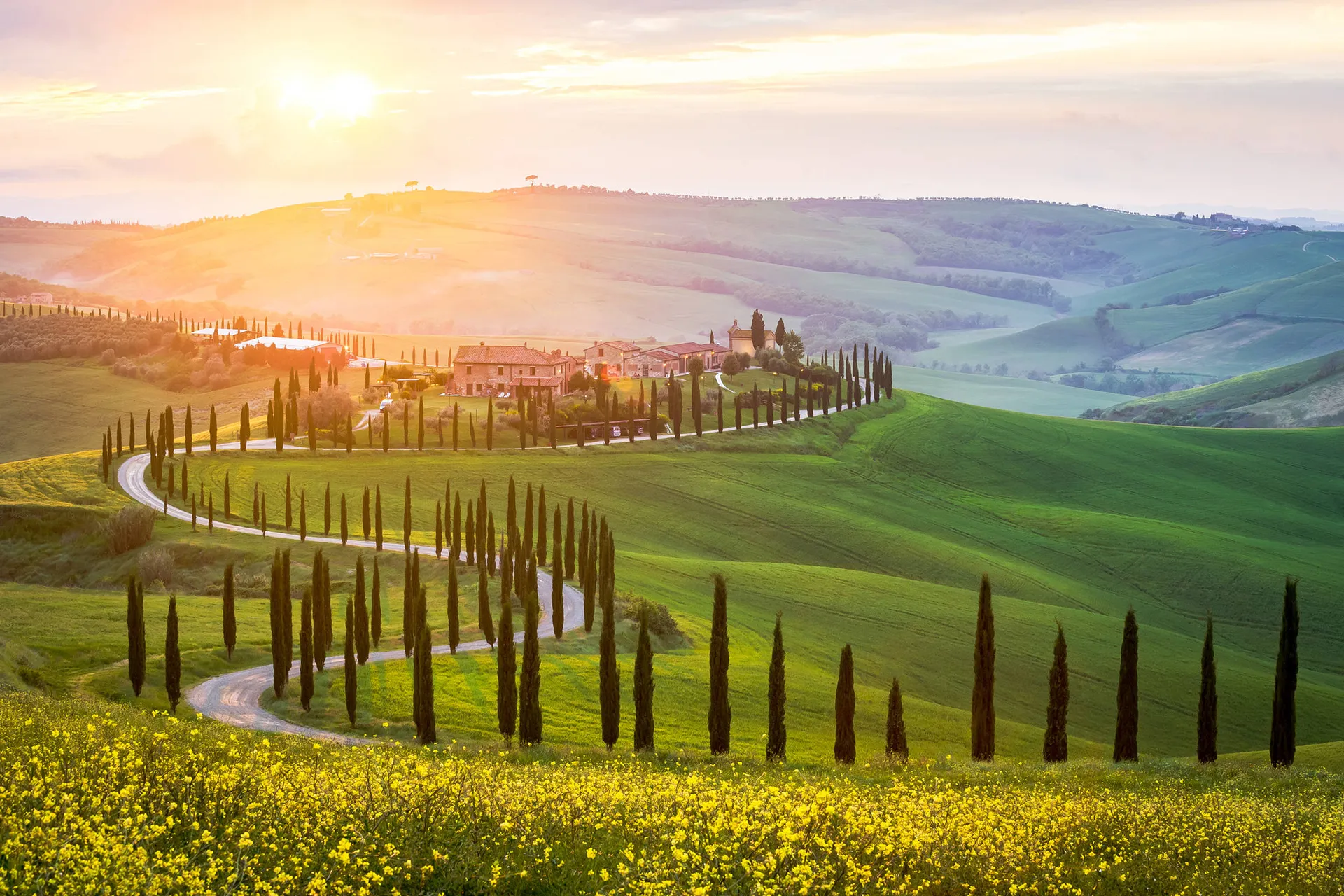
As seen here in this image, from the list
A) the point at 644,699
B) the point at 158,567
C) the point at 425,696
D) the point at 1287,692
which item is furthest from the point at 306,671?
the point at 1287,692

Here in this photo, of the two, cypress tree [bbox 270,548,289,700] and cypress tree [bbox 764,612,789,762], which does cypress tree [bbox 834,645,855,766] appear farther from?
cypress tree [bbox 270,548,289,700]

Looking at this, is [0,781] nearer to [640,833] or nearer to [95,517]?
[640,833]

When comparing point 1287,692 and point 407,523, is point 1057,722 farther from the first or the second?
point 407,523

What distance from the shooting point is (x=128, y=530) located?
98.2 meters

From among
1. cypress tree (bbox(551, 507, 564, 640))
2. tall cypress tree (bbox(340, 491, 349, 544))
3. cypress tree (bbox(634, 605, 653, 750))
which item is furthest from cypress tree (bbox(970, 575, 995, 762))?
tall cypress tree (bbox(340, 491, 349, 544))

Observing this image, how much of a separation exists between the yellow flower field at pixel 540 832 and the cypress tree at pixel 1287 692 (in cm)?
2462

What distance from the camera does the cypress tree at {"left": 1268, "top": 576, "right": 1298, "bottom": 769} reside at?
5625 centimetres

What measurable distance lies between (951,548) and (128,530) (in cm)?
7073

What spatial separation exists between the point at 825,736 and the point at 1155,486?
106 meters

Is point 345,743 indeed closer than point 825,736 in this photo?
Yes

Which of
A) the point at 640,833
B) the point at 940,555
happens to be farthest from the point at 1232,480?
the point at 640,833

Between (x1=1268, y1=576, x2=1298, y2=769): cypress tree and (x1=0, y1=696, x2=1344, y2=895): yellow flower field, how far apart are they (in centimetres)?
2462

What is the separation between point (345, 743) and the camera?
50656mm

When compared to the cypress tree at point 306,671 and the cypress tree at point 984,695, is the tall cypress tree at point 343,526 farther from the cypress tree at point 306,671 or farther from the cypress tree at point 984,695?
the cypress tree at point 984,695
